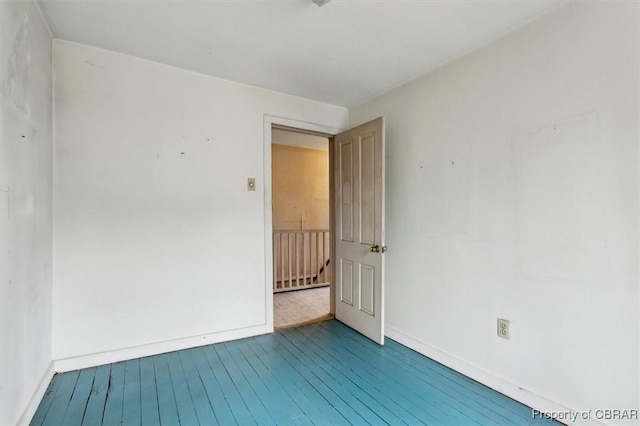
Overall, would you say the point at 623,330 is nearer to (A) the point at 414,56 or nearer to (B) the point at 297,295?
(A) the point at 414,56

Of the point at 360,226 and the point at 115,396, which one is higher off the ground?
the point at 360,226

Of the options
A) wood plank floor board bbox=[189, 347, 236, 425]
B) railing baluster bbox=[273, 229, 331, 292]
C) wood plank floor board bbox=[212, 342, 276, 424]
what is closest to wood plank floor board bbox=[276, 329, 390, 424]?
wood plank floor board bbox=[212, 342, 276, 424]

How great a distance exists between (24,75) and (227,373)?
2.24 m

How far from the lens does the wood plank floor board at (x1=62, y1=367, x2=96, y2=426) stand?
1745 mm

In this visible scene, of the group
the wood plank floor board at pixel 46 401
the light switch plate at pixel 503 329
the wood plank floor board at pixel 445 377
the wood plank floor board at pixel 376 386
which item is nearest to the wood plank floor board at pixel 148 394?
the wood plank floor board at pixel 46 401

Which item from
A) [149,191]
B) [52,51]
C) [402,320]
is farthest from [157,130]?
[402,320]

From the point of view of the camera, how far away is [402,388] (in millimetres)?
2086

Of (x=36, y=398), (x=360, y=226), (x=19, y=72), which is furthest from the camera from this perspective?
(x=360, y=226)

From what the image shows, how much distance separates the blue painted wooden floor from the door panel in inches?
18.1

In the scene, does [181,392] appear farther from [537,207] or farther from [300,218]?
[300,218]

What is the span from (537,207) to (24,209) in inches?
117

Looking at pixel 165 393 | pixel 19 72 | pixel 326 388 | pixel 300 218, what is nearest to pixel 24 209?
pixel 19 72

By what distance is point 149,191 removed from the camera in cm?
250

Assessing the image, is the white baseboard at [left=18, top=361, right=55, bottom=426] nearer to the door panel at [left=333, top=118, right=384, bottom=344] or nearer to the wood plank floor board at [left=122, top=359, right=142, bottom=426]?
the wood plank floor board at [left=122, top=359, right=142, bottom=426]
